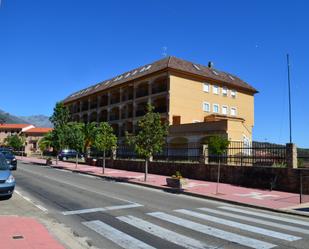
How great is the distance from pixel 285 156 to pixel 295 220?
898cm

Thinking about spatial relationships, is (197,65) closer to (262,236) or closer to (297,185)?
(297,185)

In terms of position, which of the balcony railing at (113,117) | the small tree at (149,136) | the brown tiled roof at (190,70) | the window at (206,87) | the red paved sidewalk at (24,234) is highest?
the brown tiled roof at (190,70)

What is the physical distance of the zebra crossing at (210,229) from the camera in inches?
339

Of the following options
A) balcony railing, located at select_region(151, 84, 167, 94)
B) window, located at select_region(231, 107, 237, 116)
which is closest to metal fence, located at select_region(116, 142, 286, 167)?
balcony railing, located at select_region(151, 84, 167, 94)

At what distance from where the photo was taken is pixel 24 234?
8617mm

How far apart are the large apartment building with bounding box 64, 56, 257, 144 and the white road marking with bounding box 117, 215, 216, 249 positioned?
3136 centimetres

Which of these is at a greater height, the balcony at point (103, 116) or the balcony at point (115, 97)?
the balcony at point (115, 97)

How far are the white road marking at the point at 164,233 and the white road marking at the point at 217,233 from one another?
74 cm

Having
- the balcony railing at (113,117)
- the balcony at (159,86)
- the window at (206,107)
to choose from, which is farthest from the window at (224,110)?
the balcony railing at (113,117)

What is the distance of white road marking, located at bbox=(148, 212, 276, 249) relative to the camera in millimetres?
8570

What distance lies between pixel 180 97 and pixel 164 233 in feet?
148

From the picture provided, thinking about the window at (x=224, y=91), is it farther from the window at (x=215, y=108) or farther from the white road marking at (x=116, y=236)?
the white road marking at (x=116, y=236)

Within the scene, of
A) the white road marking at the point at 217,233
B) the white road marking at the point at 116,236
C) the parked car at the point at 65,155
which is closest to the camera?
the white road marking at the point at 116,236

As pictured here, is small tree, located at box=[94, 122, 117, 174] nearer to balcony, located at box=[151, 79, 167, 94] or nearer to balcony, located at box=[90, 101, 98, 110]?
balcony, located at box=[151, 79, 167, 94]
